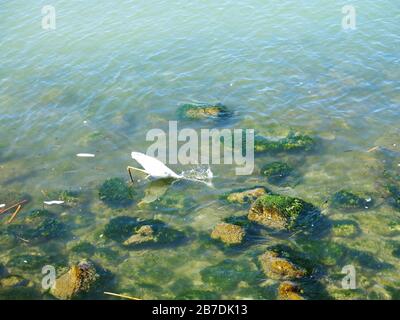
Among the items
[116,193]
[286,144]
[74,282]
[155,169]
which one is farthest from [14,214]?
[286,144]

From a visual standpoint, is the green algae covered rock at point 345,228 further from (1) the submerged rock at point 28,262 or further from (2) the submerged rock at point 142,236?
(1) the submerged rock at point 28,262

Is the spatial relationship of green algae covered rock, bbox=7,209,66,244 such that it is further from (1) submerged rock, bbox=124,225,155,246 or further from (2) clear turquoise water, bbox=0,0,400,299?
(1) submerged rock, bbox=124,225,155,246

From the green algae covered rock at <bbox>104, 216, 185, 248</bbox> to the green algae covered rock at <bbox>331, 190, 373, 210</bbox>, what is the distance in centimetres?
502

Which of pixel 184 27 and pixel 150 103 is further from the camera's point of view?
pixel 184 27

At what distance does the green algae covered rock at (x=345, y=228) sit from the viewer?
12039 mm

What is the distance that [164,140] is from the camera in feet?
56.1

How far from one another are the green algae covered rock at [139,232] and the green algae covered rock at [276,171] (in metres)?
3.92

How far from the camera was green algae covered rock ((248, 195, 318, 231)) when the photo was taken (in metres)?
12.2

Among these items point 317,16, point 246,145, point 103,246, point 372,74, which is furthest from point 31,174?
point 317,16

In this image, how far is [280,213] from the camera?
12.2 m

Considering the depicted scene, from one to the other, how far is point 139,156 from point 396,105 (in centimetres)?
1117

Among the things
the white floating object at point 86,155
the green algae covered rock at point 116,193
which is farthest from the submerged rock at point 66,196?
the white floating object at point 86,155

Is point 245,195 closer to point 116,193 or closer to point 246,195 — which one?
point 246,195

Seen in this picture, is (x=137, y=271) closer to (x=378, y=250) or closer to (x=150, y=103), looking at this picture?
(x=378, y=250)
